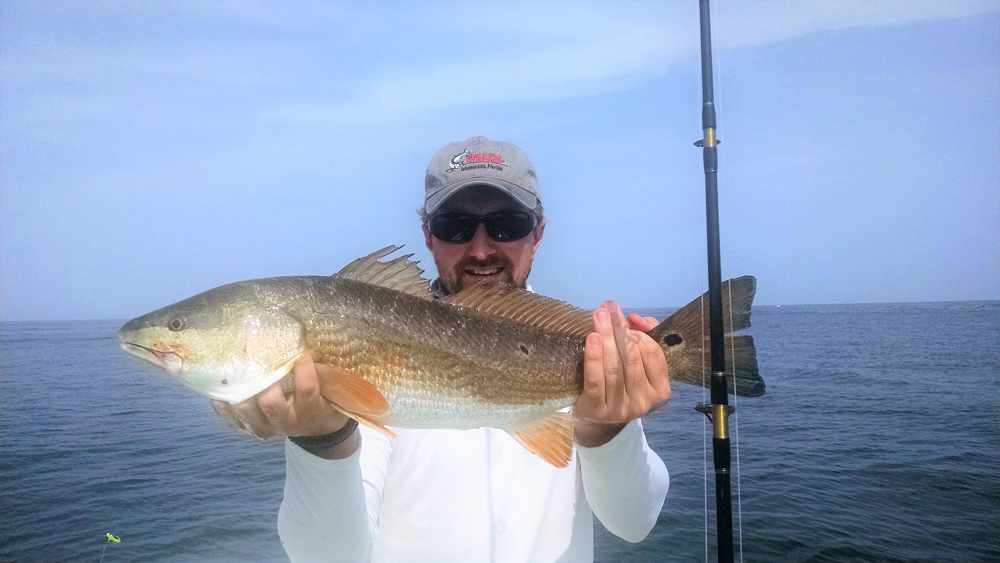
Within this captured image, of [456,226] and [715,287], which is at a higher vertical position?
[456,226]

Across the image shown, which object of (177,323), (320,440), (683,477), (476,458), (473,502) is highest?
(177,323)

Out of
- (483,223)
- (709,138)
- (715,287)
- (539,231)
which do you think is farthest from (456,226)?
(709,138)

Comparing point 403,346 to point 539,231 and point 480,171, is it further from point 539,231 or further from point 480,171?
point 539,231

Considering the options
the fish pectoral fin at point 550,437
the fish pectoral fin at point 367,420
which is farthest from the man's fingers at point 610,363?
the fish pectoral fin at point 367,420

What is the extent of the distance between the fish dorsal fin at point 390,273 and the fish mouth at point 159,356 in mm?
774

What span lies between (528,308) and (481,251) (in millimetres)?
970

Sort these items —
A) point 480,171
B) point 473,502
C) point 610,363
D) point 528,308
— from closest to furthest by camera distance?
point 610,363
point 528,308
point 473,502
point 480,171

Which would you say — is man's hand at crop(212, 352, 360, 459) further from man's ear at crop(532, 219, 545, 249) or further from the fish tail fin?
man's ear at crop(532, 219, 545, 249)

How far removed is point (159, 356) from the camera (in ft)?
7.91

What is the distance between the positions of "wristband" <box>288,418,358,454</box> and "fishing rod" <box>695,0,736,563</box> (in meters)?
2.02

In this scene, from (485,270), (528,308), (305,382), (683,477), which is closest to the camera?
(305,382)

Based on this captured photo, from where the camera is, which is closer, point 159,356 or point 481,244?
point 159,356

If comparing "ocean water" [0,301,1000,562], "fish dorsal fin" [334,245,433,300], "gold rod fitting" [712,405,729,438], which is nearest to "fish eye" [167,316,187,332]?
"ocean water" [0,301,1000,562]

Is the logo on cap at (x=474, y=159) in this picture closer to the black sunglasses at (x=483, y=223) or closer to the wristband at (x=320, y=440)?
the black sunglasses at (x=483, y=223)
